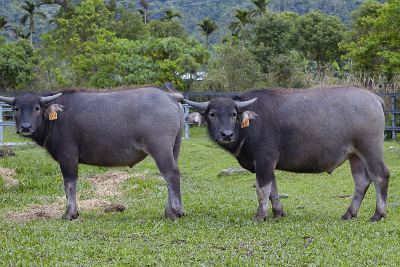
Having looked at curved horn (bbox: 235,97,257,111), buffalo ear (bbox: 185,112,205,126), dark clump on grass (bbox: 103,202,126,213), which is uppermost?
curved horn (bbox: 235,97,257,111)

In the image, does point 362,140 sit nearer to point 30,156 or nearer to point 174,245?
point 174,245

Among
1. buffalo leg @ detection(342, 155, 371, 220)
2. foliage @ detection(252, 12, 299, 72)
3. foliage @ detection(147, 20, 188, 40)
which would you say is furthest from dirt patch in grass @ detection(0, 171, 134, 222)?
foliage @ detection(147, 20, 188, 40)

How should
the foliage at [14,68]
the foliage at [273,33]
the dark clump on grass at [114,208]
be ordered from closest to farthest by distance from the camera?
the dark clump on grass at [114,208]
the foliage at [273,33]
the foliage at [14,68]

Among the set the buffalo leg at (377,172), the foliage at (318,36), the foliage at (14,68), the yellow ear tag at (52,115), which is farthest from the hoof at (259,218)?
the foliage at (318,36)

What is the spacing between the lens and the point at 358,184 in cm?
716

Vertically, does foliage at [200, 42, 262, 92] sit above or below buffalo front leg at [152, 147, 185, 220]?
below

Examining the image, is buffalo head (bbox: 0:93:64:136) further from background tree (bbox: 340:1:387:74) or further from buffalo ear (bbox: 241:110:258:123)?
background tree (bbox: 340:1:387:74)

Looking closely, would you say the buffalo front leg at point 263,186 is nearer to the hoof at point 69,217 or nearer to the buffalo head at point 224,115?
the buffalo head at point 224,115

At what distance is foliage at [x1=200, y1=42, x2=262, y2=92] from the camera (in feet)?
75.6

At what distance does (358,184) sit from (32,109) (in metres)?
5.36

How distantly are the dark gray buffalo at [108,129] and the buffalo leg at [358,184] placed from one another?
8.72 feet

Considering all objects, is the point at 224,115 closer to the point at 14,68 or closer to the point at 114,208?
the point at 114,208

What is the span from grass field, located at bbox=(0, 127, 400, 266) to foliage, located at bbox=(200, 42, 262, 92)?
11779 millimetres

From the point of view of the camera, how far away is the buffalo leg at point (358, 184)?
278 inches
